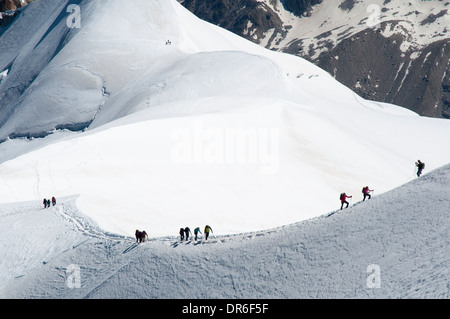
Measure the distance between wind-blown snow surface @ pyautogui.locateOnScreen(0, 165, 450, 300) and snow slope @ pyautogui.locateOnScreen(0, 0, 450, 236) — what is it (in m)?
3.49

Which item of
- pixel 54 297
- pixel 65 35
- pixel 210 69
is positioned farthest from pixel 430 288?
pixel 65 35

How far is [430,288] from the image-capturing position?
717 inches

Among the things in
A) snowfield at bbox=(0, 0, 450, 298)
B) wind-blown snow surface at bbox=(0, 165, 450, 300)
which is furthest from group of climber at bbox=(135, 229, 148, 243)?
snowfield at bbox=(0, 0, 450, 298)

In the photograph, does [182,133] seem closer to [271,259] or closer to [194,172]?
[194,172]

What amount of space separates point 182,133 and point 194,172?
7.18 metres

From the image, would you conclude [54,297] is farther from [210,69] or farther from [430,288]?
[210,69]

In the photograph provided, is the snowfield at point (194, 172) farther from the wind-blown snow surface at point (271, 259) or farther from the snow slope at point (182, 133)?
the snow slope at point (182, 133)

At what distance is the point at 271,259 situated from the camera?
22.5 m

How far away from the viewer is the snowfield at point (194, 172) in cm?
2208

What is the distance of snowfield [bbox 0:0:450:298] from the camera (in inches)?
869

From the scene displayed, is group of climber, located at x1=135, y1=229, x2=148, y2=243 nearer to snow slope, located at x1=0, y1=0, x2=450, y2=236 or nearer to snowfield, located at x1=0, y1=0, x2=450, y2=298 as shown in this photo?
snowfield, located at x1=0, y1=0, x2=450, y2=298

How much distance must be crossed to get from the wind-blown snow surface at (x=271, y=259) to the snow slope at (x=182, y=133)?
349 centimetres

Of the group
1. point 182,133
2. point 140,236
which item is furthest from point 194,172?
point 140,236
